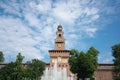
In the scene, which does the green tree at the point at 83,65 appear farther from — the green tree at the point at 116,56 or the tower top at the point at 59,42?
the tower top at the point at 59,42

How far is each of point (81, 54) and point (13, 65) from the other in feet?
69.8

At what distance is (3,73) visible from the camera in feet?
245

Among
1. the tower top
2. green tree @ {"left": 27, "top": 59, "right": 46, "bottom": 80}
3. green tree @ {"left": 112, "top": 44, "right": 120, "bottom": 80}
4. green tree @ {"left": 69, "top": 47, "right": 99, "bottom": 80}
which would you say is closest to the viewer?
green tree @ {"left": 69, "top": 47, "right": 99, "bottom": 80}

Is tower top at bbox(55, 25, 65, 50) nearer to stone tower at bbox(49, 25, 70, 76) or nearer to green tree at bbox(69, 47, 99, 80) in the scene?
stone tower at bbox(49, 25, 70, 76)

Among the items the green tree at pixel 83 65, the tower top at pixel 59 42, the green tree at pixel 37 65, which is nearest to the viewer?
the green tree at pixel 83 65

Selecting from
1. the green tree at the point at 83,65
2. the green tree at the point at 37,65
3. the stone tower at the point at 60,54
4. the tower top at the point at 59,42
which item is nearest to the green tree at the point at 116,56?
the green tree at the point at 83,65

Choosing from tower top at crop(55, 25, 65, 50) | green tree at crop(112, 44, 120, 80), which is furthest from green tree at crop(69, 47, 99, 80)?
tower top at crop(55, 25, 65, 50)

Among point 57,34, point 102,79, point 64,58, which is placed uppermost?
point 57,34

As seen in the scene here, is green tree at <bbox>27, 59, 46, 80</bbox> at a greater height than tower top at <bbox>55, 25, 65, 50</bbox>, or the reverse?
tower top at <bbox>55, 25, 65, 50</bbox>

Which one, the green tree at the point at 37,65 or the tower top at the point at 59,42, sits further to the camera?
the tower top at the point at 59,42

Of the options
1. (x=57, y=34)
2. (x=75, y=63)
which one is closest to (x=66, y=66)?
(x=57, y=34)

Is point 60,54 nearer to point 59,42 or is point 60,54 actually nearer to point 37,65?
point 59,42

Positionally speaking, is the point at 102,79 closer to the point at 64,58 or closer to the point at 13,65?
the point at 64,58

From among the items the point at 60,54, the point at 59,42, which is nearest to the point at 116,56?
the point at 60,54
